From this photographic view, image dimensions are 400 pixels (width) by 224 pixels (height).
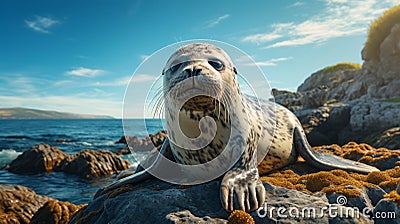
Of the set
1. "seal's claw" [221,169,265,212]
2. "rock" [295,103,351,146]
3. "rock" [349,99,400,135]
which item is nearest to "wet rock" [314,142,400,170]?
"seal's claw" [221,169,265,212]

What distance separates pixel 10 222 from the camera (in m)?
6.89

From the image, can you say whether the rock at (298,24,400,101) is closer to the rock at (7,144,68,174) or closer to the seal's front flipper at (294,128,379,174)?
the seal's front flipper at (294,128,379,174)

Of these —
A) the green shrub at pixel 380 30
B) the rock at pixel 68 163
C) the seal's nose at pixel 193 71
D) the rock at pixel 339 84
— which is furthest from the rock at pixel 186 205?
the green shrub at pixel 380 30

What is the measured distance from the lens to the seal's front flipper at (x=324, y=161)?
485 centimetres

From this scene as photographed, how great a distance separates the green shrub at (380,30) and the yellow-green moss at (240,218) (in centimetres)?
2725

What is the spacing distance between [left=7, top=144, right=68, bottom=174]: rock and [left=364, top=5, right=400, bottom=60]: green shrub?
24628mm

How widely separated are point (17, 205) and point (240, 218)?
661 cm

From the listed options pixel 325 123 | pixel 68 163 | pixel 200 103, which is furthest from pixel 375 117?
pixel 68 163

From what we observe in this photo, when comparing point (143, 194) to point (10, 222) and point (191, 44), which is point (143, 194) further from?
point (10, 222)

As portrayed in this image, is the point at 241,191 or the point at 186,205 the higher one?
the point at 241,191

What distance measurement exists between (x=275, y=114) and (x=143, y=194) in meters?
2.97

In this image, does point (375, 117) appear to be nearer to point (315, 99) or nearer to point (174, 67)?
point (315, 99)

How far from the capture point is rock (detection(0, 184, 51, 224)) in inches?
279

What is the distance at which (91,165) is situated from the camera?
14094mm
